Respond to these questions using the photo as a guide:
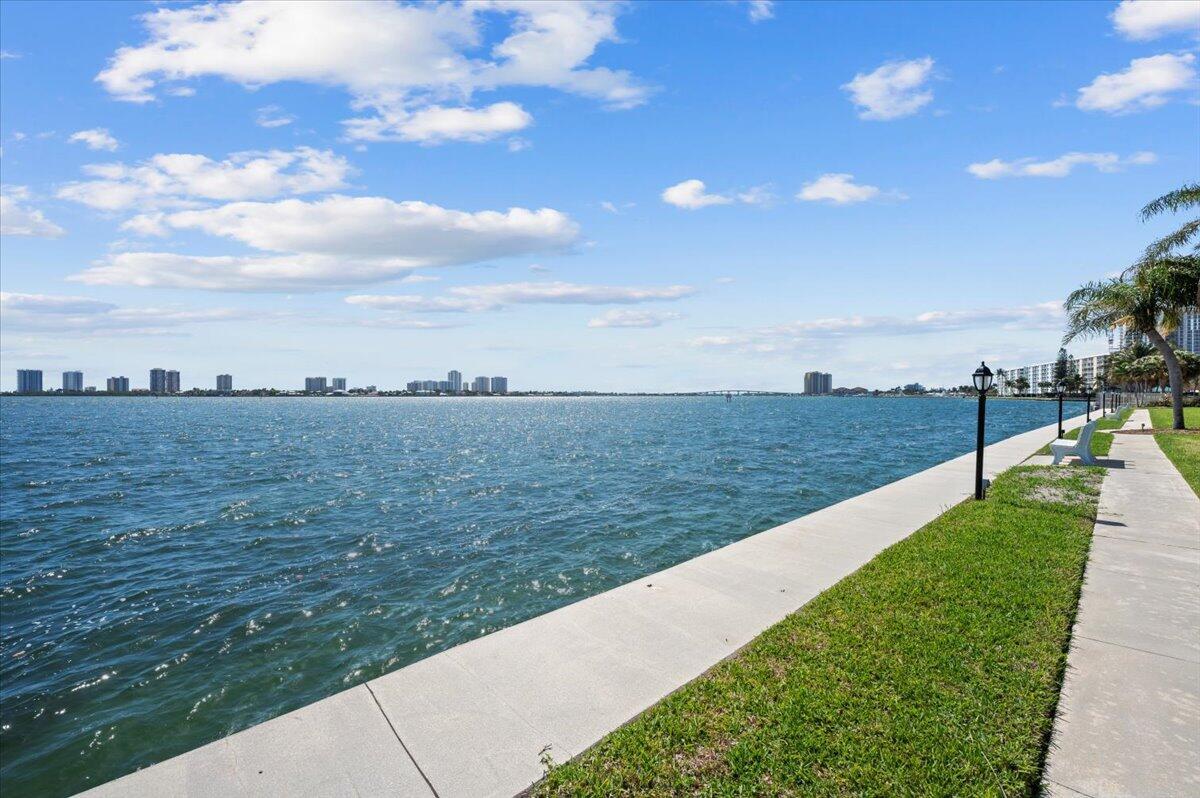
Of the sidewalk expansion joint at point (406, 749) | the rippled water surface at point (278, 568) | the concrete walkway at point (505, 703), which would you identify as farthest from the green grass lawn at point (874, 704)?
the rippled water surface at point (278, 568)

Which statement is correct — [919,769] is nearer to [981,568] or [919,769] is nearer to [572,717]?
[572,717]

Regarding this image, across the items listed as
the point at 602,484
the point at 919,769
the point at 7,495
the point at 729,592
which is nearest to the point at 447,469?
the point at 602,484

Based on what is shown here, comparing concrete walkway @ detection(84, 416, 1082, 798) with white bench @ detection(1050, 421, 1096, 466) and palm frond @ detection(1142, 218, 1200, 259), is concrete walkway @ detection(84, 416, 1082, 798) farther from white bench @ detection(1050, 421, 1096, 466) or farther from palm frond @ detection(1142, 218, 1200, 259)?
palm frond @ detection(1142, 218, 1200, 259)

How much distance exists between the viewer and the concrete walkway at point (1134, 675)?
3.43 metres

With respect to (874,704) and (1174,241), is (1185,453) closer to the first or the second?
(1174,241)

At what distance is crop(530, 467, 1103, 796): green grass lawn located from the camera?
3389mm

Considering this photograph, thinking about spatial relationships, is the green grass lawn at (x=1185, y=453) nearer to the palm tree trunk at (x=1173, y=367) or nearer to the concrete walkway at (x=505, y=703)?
the palm tree trunk at (x=1173, y=367)

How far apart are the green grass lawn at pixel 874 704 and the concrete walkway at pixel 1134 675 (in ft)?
0.54

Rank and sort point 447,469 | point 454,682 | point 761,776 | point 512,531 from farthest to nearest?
point 447,469
point 512,531
point 454,682
point 761,776

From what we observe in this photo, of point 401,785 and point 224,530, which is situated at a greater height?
point 401,785

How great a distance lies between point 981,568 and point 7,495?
2767 centimetres

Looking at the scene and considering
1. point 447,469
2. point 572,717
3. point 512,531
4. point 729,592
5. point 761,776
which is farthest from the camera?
point 447,469

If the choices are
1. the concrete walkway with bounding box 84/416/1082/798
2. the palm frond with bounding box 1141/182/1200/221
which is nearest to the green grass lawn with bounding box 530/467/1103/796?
the concrete walkway with bounding box 84/416/1082/798

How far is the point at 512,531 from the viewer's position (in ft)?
42.5
